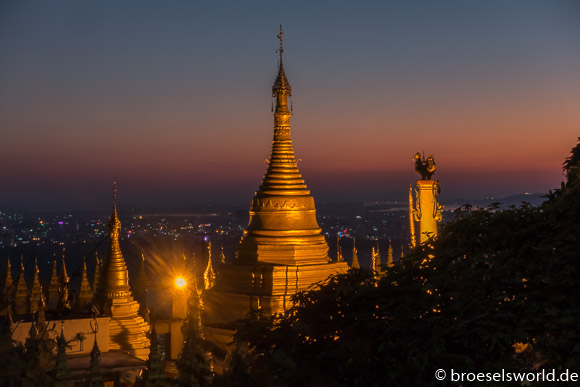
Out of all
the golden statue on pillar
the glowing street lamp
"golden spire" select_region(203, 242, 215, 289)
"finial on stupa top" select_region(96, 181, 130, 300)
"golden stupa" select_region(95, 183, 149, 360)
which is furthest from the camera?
"golden spire" select_region(203, 242, 215, 289)

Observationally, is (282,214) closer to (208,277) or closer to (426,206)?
(208,277)

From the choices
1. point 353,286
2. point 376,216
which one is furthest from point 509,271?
point 376,216

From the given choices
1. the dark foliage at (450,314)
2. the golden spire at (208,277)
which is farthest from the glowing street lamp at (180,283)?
the dark foliage at (450,314)

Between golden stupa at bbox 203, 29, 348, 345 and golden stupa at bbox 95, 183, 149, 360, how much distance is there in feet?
8.15

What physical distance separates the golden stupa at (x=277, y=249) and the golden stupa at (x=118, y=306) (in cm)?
248

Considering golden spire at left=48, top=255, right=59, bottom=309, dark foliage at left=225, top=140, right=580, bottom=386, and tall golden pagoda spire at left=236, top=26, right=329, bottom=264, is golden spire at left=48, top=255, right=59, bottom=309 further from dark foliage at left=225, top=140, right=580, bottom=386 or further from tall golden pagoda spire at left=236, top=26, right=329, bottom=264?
dark foliage at left=225, top=140, right=580, bottom=386

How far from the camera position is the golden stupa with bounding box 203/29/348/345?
34.1 m

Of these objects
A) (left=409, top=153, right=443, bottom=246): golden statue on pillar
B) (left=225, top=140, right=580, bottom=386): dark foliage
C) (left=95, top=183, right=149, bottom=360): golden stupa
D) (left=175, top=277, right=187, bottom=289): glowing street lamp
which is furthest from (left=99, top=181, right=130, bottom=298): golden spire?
(left=225, top=140, right=580, bottom=386): dark foliage

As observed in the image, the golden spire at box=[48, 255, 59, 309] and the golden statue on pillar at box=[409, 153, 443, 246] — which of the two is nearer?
the golden statue on pillar at box=[409, 153, 443, 246]

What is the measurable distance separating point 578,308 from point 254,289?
22.1 m

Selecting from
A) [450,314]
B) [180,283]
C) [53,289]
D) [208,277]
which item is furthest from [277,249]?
[450,314]

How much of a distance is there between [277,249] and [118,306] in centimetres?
627

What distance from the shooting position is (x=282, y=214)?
35.9 meters

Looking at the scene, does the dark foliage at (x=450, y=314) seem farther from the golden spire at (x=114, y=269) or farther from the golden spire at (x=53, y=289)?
the golden spire at (x=53, y=289)
